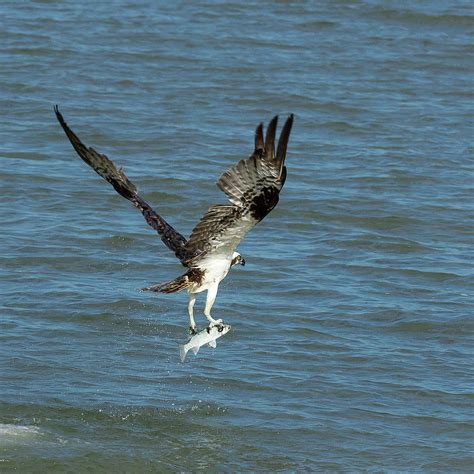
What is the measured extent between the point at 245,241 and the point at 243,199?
244 inches

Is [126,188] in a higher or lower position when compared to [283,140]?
lower

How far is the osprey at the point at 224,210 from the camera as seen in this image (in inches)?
291

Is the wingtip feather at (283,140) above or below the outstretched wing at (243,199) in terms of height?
above

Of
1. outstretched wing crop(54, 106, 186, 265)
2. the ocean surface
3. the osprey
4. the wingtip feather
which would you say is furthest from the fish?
the wingtip feather

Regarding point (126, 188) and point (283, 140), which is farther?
point (126, 188)

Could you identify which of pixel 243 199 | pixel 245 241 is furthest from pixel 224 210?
pixel 245 241

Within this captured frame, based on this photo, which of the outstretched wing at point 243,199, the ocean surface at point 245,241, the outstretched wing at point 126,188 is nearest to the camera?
the outstretched wing at point 243,199

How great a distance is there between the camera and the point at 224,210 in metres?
7.93

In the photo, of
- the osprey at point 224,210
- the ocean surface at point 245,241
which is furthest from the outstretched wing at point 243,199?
the ocean surface at point 245,241

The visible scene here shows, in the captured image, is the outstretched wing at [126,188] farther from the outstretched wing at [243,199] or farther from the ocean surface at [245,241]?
the ocean surface at [245,241]

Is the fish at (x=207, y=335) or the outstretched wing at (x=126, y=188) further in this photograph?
the outstretched wing at (x=126, y=188)

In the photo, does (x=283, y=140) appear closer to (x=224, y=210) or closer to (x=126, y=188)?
(x=224, y=210)

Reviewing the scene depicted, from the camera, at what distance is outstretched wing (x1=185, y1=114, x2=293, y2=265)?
733 centimetres

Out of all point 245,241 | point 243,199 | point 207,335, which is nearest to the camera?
point 243,199
